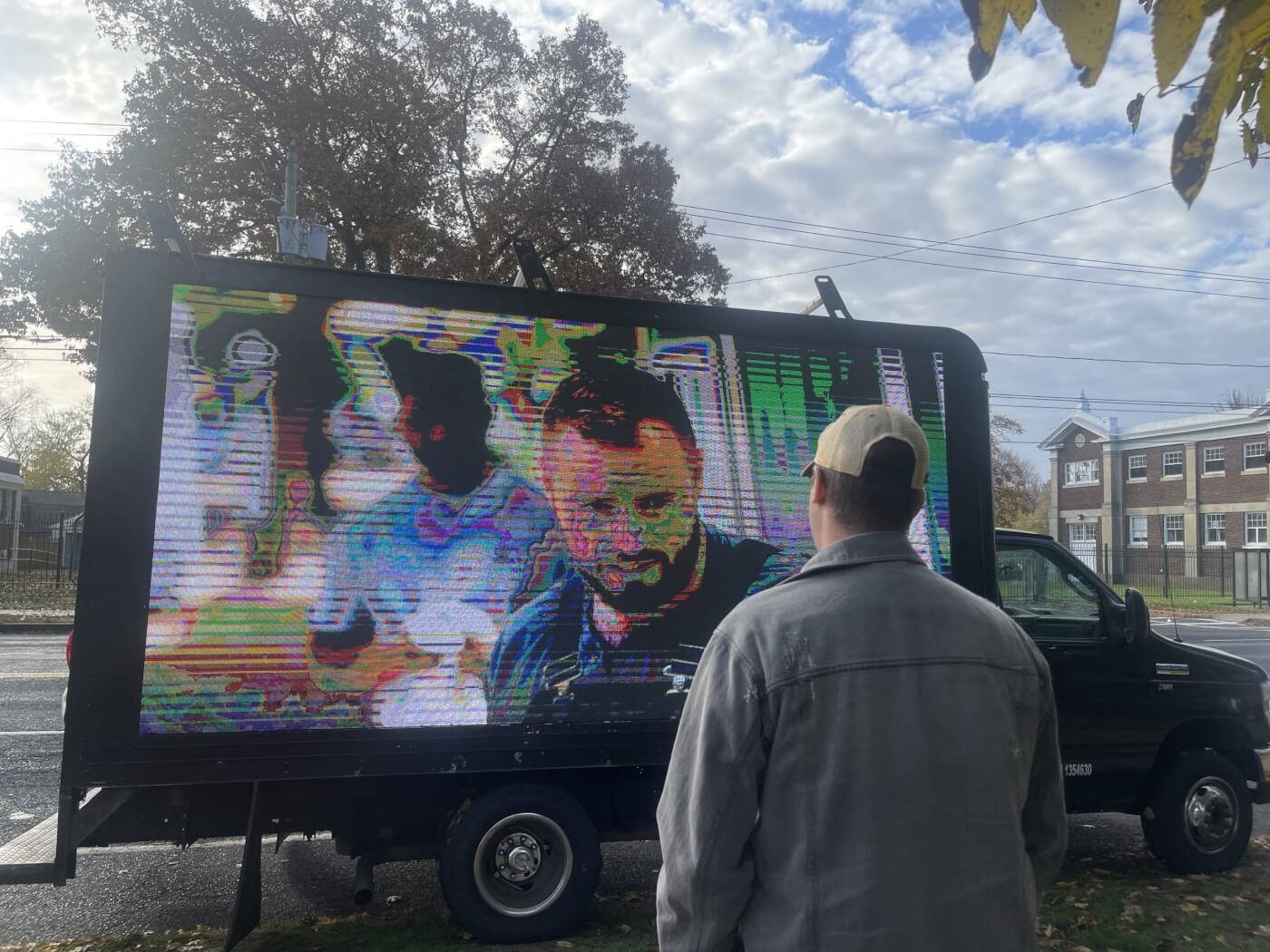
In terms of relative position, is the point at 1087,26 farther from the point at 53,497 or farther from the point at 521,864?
the point at 53,497

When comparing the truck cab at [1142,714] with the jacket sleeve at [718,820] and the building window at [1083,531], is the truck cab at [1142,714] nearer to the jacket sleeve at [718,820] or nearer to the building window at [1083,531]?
the jacket sleeve at [718,820]

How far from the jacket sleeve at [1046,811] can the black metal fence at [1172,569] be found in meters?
39.9

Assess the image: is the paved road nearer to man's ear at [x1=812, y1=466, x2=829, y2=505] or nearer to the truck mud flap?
the truck mud flap

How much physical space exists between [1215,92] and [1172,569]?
46.4 meters

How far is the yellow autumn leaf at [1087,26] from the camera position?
164 cm

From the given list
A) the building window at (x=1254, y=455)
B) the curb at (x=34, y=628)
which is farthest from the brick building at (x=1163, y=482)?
the curb at (x=34, y=628)

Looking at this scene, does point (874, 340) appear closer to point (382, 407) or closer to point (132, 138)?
point (382, 407)

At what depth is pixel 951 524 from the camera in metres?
5.05

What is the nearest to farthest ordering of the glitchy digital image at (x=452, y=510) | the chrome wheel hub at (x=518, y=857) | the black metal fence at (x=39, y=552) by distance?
the glitchy digital image at (x=452, y=510) → the chrome wheel hub at (x=518, y=857) → the black metal fence at (x=39, y=552)

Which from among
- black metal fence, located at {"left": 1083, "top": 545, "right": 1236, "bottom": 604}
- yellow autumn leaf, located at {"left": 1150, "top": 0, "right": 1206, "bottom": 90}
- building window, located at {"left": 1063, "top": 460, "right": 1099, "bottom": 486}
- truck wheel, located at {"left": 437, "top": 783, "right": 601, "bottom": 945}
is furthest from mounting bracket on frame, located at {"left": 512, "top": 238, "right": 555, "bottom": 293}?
building window, located at {"left": 1063, "top": 460, "right": 1099, "bottom": 486}

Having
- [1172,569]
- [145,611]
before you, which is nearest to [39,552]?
[145,611]

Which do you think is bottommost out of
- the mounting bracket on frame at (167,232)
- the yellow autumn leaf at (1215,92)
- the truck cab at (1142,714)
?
the truck cab at (1142,714)

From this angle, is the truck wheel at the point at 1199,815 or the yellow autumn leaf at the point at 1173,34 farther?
the truck wheel at the point at 1199,815

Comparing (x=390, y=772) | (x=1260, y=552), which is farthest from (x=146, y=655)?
(x=1260, y=552)
